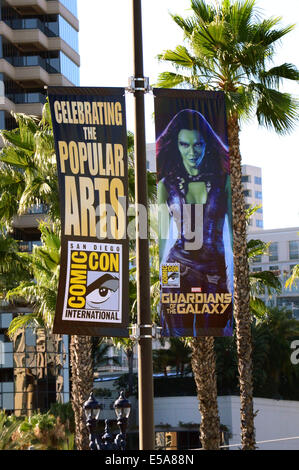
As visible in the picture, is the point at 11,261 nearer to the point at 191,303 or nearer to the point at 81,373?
Answer: the point at 81,373

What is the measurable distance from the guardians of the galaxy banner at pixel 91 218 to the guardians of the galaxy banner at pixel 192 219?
663 millimetres

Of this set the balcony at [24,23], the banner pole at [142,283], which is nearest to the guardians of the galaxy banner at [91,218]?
the banner pole at [142,283]

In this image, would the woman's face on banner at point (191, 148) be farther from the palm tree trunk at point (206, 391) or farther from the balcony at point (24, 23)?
the balcony at point (24, 23)

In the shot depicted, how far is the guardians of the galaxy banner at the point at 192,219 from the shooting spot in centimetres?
967

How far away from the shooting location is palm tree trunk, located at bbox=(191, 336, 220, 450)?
19859 millimetres

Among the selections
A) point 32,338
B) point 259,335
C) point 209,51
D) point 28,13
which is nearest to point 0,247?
point 209,51

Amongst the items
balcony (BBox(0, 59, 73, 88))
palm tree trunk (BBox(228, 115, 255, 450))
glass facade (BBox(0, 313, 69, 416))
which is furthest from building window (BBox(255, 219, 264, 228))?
palm tree trunk (BBox(228, 115, 255, 450))

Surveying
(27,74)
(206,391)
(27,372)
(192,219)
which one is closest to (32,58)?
(27,74)

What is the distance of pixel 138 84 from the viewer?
9.59m

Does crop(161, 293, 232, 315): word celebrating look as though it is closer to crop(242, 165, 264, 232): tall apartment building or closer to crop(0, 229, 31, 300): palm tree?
crop(0, 229, 31, 300): palm tree

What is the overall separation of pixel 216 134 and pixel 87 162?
6.01 feet

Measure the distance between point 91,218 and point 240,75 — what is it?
10.6m

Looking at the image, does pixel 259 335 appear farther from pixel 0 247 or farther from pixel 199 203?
pixel 199 203
